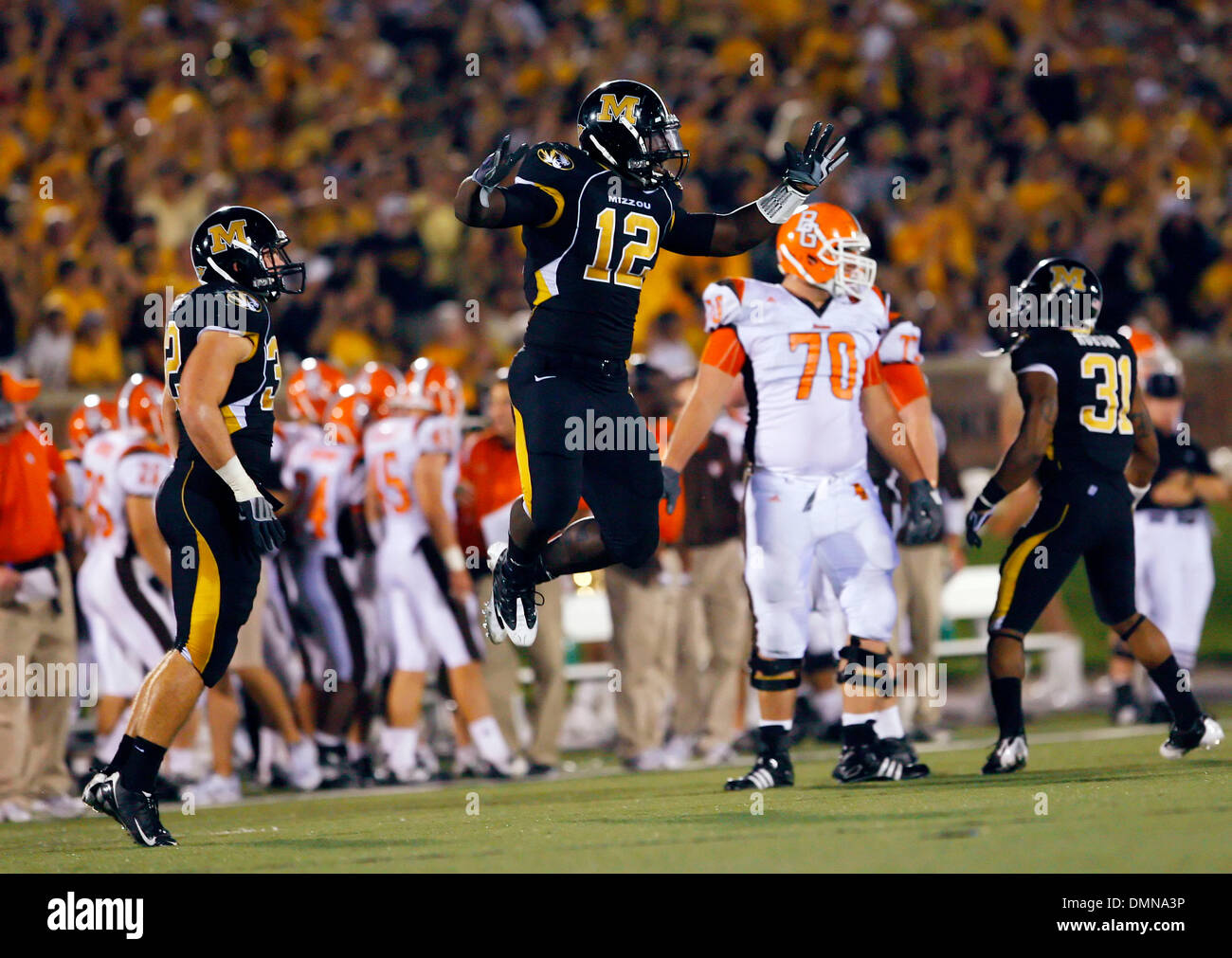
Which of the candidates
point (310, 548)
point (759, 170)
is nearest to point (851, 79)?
point (759, 170)

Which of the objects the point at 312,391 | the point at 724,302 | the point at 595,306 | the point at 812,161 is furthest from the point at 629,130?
the point at 312,391

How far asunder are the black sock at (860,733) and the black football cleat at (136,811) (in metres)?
2.88

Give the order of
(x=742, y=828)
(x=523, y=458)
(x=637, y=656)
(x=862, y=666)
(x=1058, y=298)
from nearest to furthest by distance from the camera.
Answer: (x=742, y=828), (x=523, y=458), (x=862, y=666), (x=1058, y=298), (x=637, y=656)

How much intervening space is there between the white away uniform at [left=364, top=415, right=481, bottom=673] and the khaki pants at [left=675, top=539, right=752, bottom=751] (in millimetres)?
1504

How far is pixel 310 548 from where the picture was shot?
10.2 m

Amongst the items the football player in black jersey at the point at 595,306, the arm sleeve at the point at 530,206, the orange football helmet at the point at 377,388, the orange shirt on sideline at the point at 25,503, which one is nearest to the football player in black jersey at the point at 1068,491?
the football player in black jersey at the point at 595,306

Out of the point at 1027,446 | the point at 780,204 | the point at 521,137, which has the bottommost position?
the point at 1027,446

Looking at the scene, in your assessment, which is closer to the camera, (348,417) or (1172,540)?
(348,417)

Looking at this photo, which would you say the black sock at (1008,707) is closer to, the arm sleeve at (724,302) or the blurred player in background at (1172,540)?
the arm sleeve at (724,302)

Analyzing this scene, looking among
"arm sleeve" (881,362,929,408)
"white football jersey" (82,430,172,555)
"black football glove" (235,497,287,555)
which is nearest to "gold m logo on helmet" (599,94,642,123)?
"black football glove" (235,497,287,555)

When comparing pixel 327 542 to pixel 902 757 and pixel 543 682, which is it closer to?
pixel 543 682

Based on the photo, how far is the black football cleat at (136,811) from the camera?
258 inches

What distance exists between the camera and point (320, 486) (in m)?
10.1

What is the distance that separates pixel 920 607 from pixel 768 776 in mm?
3529
